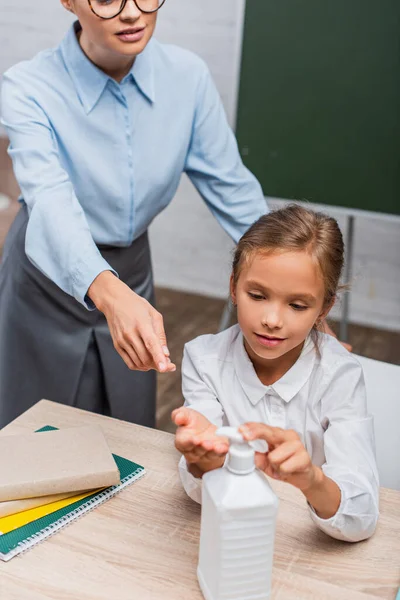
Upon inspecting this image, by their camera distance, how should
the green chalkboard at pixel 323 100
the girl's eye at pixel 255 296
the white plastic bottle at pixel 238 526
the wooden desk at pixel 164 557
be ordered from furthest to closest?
the green chalkboard at pixel 323 100 < the girl's eye at pixel 255 296 < the wooden desk at pixel 164 557 < the white plastic bottle at pixel 238 526

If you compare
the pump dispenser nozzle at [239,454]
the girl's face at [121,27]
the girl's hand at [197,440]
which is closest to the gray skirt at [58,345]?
the girl's face at [121,27]

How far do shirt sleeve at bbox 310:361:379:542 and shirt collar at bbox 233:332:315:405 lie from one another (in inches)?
1.9

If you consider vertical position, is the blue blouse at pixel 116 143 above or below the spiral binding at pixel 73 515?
above

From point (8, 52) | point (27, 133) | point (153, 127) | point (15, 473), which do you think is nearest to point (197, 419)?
point (15, 473)

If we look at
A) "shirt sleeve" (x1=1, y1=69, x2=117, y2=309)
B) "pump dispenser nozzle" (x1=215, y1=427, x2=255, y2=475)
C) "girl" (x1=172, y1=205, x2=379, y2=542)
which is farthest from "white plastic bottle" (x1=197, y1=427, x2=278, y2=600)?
"shirt sleeve" (x1=1, y1=69, x2=117, y2=309)

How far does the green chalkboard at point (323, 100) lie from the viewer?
310cm

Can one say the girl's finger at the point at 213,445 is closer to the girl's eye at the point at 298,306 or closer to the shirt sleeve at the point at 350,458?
the shirt sleeve at the point at 350,458

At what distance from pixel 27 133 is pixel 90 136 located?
0.17 metres

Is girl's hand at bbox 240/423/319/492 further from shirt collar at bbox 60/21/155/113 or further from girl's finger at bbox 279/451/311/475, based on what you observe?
shirt collar at bbox 60/21/155/113

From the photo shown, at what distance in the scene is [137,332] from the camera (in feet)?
3.66

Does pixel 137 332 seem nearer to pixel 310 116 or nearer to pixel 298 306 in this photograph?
pixel 298 306

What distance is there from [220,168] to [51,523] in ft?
3.09

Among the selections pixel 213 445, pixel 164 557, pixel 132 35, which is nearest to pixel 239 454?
pixel 213 445

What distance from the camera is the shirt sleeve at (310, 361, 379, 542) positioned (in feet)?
3.47
